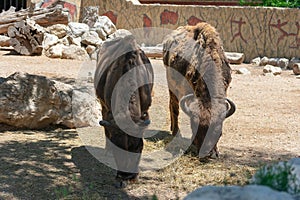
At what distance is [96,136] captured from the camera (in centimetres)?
752

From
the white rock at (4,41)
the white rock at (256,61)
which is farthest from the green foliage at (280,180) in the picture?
the white rock at (4,41)

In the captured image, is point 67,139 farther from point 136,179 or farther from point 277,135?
point 277,135

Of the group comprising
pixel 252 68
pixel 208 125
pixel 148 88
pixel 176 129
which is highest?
pixel 148 88

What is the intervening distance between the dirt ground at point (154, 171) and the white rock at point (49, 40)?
6247 millimetres

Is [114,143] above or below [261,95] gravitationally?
above

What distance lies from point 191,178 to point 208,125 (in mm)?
662

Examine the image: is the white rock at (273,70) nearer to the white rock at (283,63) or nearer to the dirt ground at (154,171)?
the white rock at (283,63)

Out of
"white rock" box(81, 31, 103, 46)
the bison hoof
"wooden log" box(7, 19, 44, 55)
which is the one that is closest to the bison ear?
the bison hoof

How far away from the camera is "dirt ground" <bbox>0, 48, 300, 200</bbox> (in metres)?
5.46

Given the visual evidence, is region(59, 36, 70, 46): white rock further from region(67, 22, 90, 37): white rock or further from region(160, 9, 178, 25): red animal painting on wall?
region(160, 9, 178, 25): red animal painting on wall

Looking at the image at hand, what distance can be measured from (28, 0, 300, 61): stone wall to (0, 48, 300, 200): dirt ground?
23.9ft

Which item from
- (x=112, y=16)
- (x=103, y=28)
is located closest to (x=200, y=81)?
(x=103, y=28)

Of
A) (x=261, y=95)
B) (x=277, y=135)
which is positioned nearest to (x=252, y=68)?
(x=261, y=95)

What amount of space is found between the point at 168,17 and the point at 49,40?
521cm
